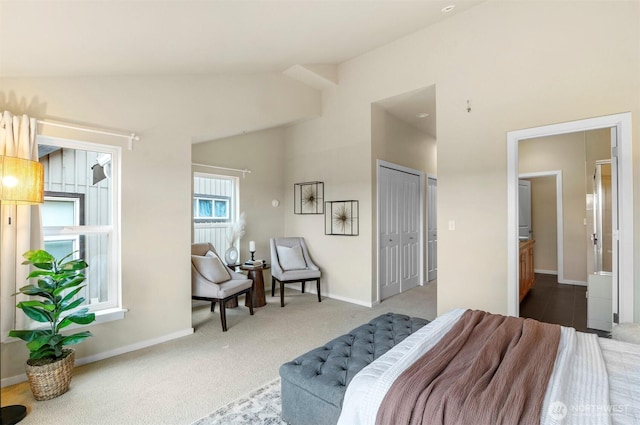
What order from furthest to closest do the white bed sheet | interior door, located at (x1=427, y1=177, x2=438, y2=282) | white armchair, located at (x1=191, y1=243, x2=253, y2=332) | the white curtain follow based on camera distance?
interior door, located at (x1=427, y1=177, x2=438, y2=282) → white armchair, located at (x1=191, y1=243, x2=253, y2=332) → the white curtain → the white bed sheet

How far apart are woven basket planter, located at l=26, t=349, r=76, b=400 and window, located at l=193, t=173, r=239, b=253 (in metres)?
2.28

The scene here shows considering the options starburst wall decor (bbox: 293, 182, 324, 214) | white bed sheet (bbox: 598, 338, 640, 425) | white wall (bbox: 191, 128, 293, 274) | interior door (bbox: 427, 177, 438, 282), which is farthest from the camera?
interior door (bbox: 427, 177, 438, 282)

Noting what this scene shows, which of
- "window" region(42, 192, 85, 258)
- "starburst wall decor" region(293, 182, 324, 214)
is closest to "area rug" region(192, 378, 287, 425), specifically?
"window" region(42, 192, 85, 258)

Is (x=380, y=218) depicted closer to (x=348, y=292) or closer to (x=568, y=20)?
(x=348, y=292)

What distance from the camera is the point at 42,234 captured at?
2451 mm

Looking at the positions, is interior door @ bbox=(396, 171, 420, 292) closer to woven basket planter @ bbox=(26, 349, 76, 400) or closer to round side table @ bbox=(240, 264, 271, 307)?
round side table @ bbox=(240, 264, 271, 307)

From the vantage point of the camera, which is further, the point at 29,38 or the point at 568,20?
the point at 568,20

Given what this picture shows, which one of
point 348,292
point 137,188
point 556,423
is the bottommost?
point 348,292

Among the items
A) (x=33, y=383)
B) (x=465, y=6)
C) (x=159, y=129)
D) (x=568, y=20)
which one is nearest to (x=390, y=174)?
(x=465, y=6)

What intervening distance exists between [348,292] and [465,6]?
3924mm

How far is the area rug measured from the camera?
1891mm

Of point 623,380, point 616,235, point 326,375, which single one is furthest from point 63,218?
point 616,235

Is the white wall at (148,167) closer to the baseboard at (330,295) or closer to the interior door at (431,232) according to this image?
the baseboard at (330,295)

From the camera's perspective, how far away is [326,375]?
164cm
